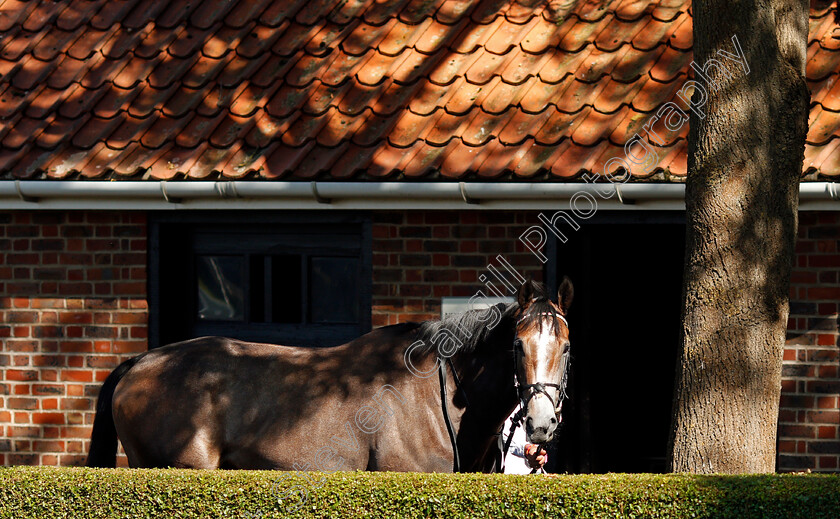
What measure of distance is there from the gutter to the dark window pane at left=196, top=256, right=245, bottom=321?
705 millimetres

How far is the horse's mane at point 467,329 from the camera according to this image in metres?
5.23

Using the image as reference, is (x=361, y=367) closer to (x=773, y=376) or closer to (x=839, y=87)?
(x=773, y=376)

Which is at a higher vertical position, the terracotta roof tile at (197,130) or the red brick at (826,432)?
the terracotta roof tile at (197,130)

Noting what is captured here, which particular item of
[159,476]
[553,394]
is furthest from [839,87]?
[159,476]

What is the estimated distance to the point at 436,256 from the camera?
664 centimetres

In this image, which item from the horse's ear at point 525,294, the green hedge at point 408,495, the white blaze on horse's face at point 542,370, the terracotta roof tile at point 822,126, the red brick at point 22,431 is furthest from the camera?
the red brick at point 22,431

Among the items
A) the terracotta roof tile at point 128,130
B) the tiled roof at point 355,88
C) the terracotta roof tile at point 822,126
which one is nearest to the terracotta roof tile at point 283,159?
the tiled roof at point 355,88

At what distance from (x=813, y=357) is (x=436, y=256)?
103 inches

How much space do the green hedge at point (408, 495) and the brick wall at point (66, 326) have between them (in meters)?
2.38

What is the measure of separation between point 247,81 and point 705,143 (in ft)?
12.3

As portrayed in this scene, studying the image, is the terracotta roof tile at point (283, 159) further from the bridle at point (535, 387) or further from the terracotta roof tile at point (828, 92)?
the terracotta roof tile at point (828, 92)

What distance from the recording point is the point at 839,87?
20.2 feet

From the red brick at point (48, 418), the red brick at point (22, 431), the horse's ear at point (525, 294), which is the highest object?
the horse's ear at point (525, 294)

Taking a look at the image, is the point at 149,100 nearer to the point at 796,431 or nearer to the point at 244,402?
→ the point at 244,402
